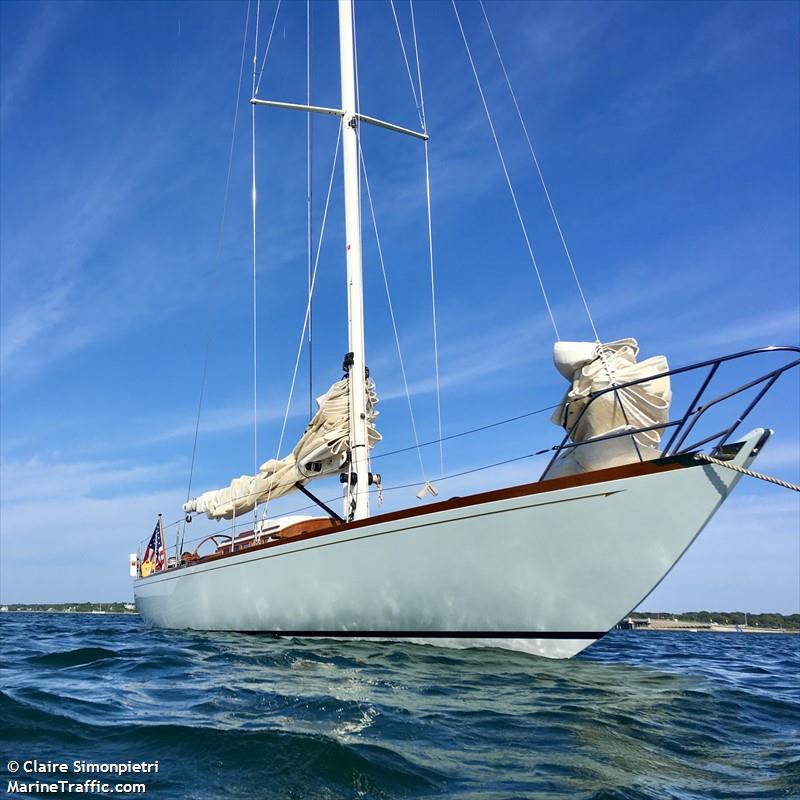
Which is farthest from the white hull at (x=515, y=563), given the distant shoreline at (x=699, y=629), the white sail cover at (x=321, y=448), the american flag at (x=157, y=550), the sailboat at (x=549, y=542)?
the distant shoreline at (x=699, y=629)

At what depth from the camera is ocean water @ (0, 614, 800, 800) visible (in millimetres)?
2990

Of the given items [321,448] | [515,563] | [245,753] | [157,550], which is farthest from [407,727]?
[157,550]

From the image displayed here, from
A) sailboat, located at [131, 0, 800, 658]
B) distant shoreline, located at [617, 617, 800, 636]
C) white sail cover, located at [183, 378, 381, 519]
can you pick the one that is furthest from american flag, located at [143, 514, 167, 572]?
distant shoreline, located at [617, 617, 800, 636]

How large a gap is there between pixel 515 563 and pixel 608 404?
6.84 ft

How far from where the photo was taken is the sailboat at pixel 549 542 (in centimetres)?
611

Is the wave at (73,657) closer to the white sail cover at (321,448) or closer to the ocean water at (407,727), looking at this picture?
the ocean water at (407,727)

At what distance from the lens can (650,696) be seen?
5309 millimetres

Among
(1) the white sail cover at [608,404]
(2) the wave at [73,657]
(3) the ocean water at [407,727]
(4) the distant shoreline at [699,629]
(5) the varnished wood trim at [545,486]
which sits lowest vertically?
(4) the distant shoreline at [699,629]

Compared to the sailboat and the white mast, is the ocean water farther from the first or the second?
the white mast

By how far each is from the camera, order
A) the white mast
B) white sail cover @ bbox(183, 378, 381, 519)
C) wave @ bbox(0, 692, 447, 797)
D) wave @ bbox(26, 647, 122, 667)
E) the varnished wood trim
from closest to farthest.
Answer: wave @ bbox(0, 692, 447, 797)
the varnished wood trim
wave @ bbox(26, 647, 122, 667)
the white mast
white sail cover @ bbox(183, 378, 381, 519)

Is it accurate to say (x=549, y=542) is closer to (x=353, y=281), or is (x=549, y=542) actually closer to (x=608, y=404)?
(x=608, y=404)

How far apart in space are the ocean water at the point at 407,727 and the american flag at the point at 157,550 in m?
8.94

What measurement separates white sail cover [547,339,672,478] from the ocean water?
2287 mm

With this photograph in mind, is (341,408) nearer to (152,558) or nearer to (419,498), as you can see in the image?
(419,498)
